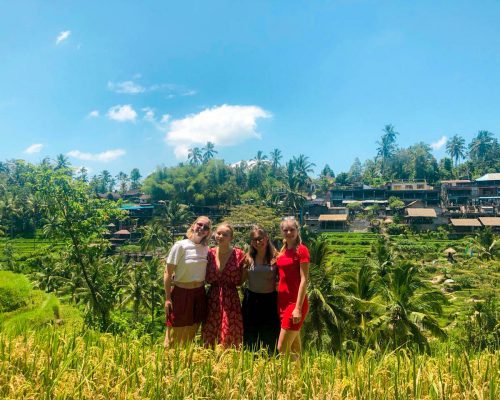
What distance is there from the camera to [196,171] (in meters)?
65.5

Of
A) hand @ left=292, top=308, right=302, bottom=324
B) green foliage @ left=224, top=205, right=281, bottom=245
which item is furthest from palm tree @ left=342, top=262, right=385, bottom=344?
green foliage @ left=224, top=205, right=281, bottom=245

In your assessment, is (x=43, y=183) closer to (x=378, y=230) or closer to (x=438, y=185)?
(x=378, y=230)

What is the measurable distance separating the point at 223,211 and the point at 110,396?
55.7m

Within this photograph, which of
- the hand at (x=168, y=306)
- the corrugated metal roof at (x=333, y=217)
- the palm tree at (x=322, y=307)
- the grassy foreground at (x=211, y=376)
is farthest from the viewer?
the corrugated metal roof at (x=333, y=217)

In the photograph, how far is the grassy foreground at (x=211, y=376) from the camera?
7.81 feet

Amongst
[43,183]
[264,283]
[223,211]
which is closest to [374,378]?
[264,283]

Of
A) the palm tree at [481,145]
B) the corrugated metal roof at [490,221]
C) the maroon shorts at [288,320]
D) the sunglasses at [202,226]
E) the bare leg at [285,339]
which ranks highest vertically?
the palm tree at [481,145]

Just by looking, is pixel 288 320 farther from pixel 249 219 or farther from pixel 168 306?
pixel 249 219

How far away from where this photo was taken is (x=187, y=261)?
3807mm

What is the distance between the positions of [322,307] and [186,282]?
9.71m

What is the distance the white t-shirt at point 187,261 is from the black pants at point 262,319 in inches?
23.2

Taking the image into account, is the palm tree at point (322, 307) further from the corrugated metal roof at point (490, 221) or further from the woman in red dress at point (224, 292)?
the corrugated metal roof at point (490, 221)

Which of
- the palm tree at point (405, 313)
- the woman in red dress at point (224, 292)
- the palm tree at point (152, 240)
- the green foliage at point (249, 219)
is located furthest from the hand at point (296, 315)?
the palm tree at point (152, 240)

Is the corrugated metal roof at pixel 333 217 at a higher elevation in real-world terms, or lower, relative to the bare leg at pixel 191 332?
lower
